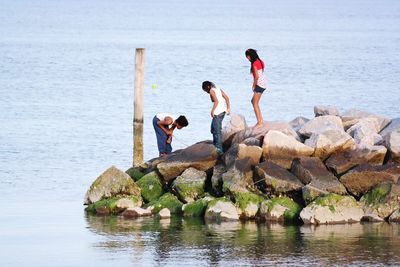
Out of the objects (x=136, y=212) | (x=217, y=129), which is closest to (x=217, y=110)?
(x=217, y=129)

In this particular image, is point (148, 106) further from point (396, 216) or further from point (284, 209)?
point (396, 216)

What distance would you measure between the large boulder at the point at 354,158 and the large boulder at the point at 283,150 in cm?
A: 54

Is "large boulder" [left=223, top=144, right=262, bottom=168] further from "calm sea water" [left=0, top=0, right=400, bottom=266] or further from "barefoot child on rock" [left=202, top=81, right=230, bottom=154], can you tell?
"calm sea water" [left=0, top=0, right=400, bottom=266]

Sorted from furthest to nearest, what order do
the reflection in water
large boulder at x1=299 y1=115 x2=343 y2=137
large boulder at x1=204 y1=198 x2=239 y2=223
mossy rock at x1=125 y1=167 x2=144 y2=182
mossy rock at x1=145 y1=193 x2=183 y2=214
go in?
mossy rock at x1=125 y1=167 x2=144 y2=182 → large boulder at x1=299 y1=115 x2=343 y2=137 → mossy rock at x1=145 y1=193 x2=183 y2=214 → large boulder at x1=204 y1=198 x2=239 y2=223 → the reflection in water

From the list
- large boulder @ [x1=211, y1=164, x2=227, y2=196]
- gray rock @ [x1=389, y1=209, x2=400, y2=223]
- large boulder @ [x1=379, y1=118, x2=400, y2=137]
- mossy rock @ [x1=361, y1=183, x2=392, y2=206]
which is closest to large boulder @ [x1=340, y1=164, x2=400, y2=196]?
→ mossy rock @ [x1=361, y1=183, x2=392, y2=206]

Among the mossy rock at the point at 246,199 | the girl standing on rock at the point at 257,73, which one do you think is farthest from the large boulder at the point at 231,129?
the mossy rock at the point at 246,199

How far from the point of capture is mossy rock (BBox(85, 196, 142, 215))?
24.6m

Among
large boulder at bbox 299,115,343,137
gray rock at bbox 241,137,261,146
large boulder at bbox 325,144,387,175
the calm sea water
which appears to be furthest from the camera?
large boulder at bbox 299,115,343,137

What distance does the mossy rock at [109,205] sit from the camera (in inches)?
968

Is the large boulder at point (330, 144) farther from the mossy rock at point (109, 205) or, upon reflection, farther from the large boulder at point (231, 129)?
the mossy rock at point (109, 205)

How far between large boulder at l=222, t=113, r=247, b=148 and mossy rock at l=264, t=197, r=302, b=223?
267 cm

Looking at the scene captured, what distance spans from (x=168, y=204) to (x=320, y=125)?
3.62 m

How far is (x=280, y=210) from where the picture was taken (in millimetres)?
23609

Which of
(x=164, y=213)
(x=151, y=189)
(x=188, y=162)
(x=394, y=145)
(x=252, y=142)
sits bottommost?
(x=164, y=213)
